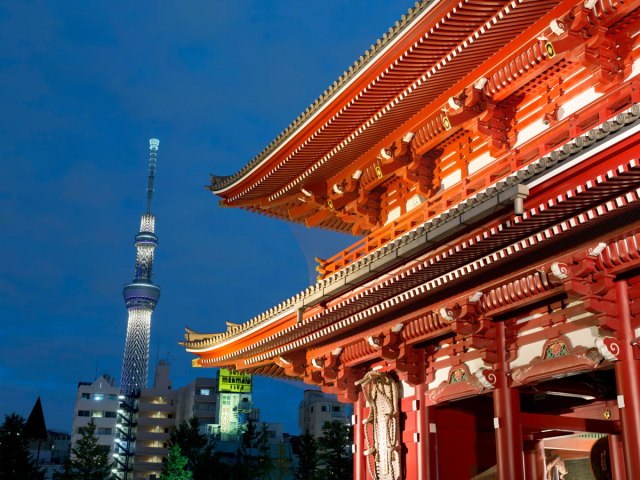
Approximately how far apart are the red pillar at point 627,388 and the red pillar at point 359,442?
26.7 feet

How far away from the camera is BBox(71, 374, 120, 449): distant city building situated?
326 ft

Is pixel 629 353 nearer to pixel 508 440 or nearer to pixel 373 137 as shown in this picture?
pixel 508 440

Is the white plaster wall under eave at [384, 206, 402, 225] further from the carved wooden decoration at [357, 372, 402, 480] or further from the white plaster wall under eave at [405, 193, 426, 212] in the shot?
the carved wooden decoration at [357, 372, 402, 480]

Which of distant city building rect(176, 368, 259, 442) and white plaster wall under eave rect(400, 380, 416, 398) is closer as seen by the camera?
white plaster wall under eave rect(400, 380, 416, 398)

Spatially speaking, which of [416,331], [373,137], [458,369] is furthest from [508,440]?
[373,137]

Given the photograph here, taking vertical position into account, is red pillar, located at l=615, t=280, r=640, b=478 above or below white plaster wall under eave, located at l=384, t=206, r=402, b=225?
below

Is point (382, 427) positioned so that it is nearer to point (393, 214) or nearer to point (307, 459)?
point (393, 214)

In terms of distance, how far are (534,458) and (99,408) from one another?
94503 mm

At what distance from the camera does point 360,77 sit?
16.2 meters

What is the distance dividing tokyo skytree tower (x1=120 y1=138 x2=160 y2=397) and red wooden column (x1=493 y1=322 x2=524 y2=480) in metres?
105

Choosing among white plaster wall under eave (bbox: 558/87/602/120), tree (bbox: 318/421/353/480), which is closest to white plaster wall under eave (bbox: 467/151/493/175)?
white plaster wall under eave (bbox: 558/87/602/120)

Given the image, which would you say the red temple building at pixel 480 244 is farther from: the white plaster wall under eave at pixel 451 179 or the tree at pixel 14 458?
the tree at pixel 14 458

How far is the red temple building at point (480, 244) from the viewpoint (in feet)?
35.8

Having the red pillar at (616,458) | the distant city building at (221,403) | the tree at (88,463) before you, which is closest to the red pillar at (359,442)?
the red pillar at (616,458)
